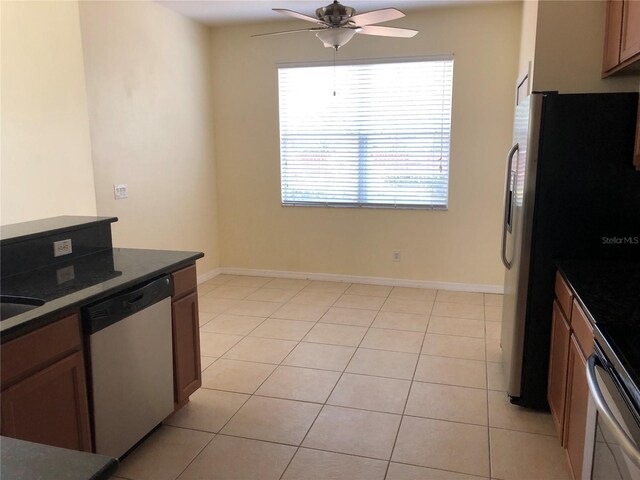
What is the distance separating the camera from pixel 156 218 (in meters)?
4.51

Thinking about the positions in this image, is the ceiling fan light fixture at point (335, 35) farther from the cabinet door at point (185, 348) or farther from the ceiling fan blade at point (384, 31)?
the cabinet door at point (185, 348)

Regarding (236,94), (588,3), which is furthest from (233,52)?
(588,3)

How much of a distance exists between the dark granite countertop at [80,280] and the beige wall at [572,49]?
92.1 inches

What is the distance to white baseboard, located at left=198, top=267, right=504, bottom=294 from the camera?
4.98 m

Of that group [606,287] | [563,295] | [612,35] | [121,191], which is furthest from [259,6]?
[606,287]

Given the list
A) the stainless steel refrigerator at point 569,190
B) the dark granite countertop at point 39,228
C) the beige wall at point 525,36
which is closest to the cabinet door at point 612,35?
the stainless steel refrigerator at point 569,190

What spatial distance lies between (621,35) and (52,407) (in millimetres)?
3030

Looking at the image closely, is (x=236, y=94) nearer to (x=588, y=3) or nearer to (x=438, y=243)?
(x=438, y=243)

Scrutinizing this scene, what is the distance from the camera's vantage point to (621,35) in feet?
7.91

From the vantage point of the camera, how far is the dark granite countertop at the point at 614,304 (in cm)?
132

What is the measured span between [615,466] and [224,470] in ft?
5.19

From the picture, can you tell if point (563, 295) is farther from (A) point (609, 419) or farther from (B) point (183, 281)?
(B) point (183, 281)

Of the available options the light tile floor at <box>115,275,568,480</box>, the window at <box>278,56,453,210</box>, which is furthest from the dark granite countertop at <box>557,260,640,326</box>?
the window at <box>278,56,453,210</box>

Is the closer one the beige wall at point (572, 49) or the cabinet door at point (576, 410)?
the cabinet door at point (576, 410)
